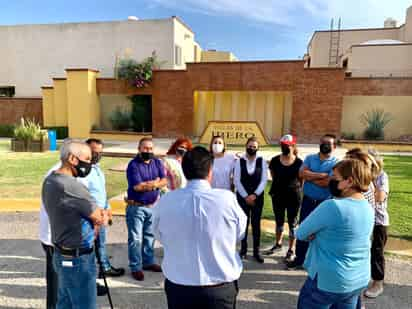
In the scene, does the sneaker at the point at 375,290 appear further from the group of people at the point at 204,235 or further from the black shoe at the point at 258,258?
the black shoe at the point at 258,258

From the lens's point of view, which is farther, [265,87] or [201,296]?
[265,87]

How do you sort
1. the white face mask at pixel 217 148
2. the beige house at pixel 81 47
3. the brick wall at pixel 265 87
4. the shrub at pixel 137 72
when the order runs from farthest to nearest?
the beige house at pixel 81 47 → the shrub at pixel 137 72 → the brick wall at pixel 265 87 → the white face mask at pixel 217 148

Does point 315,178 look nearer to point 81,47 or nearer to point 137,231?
point 137,231

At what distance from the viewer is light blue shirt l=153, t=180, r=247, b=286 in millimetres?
1817

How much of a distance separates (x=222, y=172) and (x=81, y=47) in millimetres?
22547

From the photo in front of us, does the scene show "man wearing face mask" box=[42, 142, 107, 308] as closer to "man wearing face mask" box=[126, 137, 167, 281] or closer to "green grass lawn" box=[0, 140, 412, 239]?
"man wearing face mask" box=[126, 137, 167, 281]

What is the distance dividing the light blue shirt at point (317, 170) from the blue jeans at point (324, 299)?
1782mm

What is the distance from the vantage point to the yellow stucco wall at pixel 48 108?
19625 mm

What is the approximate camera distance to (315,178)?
372 cm

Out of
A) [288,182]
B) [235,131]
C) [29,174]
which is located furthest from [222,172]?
[235,131]

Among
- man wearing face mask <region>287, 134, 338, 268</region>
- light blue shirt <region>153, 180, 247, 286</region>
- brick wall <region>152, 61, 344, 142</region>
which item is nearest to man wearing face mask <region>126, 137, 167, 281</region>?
man wearing face mask <region>287, 134, 338, 268</region>

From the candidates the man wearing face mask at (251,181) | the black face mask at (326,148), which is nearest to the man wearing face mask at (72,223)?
the man wearing face mask at (251,181)

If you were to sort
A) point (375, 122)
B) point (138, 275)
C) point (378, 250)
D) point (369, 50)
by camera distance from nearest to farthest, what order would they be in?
1. point (378, 250)
2. point (138, 275)
3. point (375, 122)
4. point (369, 50)

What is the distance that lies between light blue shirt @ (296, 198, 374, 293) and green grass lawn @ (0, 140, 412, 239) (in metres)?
3.53
